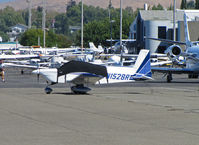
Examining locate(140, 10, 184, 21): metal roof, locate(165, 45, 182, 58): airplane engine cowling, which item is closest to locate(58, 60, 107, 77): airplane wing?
locate(165, 45, 182, 58): airplane engine cowling

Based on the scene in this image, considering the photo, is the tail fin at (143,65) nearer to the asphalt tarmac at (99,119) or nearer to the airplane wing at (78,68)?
the asphalt tarmac at (99,119)

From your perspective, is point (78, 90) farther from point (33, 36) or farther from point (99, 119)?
point (33, 36)

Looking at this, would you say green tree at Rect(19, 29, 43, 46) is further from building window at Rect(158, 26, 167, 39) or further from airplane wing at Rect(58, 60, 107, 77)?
airplane wing at Rect(58, 60, 107, 77)

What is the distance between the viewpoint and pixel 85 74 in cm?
2522

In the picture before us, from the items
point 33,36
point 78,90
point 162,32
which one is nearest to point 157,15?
point 162,32

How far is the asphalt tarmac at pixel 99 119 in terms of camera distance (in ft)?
41.1

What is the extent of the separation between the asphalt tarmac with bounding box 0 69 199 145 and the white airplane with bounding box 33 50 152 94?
854mm

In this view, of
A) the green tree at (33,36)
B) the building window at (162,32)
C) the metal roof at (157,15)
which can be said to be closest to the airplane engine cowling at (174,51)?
the building window at (162,32)

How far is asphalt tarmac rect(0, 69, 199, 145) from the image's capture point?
1254 cm

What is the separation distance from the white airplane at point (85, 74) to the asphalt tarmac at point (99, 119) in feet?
2.80

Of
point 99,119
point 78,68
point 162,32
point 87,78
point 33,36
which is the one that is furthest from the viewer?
point 33,36

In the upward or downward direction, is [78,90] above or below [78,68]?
below

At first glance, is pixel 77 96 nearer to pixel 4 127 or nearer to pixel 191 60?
pixel 4 127

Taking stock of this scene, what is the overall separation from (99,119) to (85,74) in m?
9.11
